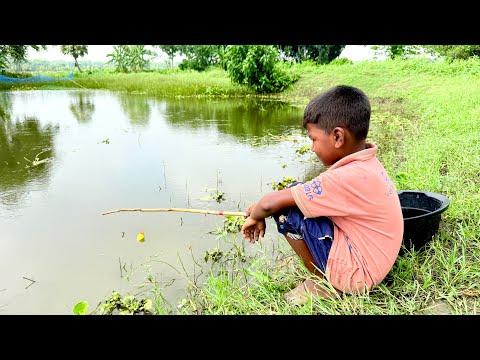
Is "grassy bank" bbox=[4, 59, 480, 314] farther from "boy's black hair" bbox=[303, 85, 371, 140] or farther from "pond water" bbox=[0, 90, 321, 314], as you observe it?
"boy's black hair" bbox=[303, 85, 371, 140]

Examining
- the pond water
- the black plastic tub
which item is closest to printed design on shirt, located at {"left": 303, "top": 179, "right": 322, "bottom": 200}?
the black plastic tub

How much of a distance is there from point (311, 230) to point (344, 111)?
0.48 metres

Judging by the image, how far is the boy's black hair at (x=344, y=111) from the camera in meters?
1.40

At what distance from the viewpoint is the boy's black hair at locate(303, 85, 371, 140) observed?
1397mm

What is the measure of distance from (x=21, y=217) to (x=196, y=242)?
147cm

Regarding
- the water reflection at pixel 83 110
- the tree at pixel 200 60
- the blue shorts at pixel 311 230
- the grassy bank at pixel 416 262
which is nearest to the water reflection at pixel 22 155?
the water reflection at pixel 83 110

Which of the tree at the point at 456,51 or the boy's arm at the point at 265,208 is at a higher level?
the tree at the point at 456,51

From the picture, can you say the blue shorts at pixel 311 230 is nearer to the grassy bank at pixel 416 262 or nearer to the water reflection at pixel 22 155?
the grassy bank at pixel 416 262

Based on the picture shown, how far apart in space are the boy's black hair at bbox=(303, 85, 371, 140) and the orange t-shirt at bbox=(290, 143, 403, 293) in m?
0.11

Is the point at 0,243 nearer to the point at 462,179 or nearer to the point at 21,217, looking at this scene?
the point at 21,217

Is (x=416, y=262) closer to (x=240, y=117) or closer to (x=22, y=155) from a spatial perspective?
(x=22, y=155)

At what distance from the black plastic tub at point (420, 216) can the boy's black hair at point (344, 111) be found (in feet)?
1.96

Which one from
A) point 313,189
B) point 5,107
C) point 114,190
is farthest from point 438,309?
point 5,107

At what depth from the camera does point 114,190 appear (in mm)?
3457
